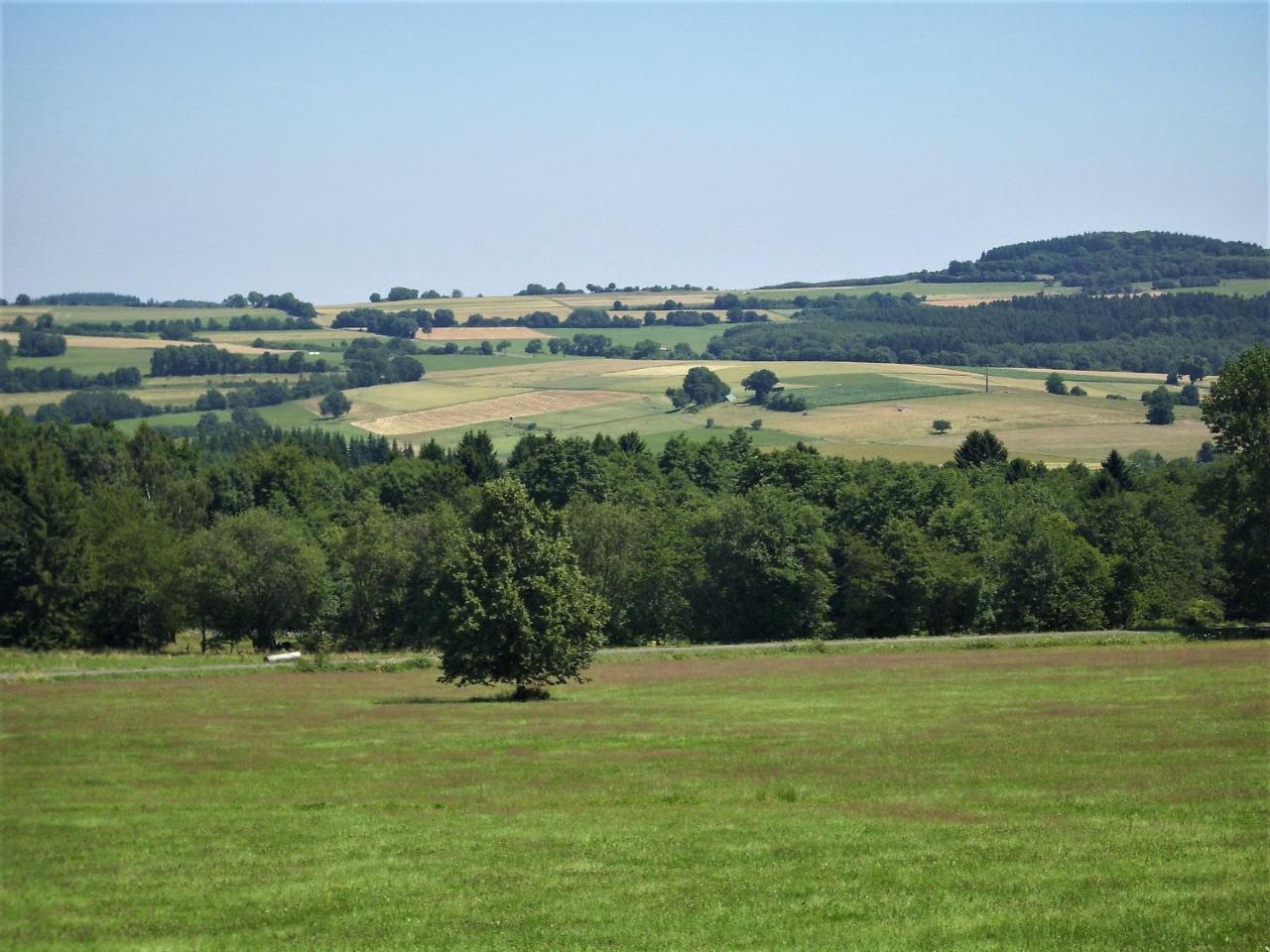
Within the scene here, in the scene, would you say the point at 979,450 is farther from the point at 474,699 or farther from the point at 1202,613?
the point at 474,699

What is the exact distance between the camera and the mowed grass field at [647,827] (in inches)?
828

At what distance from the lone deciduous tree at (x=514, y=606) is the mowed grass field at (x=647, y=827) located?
6595mm

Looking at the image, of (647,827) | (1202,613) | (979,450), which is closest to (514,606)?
(647,827)

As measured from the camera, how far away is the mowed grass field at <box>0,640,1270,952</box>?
21031 millimetres

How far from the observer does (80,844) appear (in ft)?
78.8

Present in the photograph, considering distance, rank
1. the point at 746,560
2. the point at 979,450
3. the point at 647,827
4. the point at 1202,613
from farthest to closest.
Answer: the point at 979,450 < the point at 746,560 < the point at 1202,613 < the point at 647,827

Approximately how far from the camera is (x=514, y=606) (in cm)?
5597

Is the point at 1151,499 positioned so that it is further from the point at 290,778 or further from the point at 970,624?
the point at 290,778

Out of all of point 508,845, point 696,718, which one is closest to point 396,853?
point 508,845

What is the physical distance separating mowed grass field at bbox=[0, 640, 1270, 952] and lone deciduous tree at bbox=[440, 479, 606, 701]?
659cm

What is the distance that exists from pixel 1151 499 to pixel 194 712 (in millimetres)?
80444

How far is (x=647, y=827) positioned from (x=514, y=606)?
28546 millimetres

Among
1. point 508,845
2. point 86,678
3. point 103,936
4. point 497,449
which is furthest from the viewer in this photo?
point 497,449

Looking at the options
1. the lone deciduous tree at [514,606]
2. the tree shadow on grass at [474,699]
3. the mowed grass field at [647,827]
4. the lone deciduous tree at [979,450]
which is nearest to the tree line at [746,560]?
the lone deciduous tree at [979,450]
